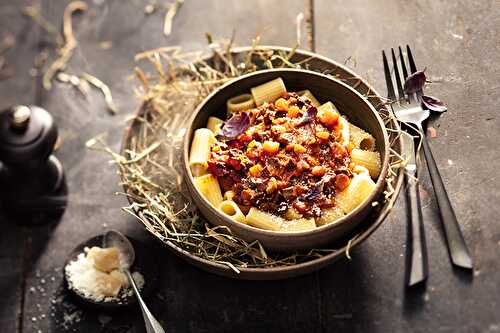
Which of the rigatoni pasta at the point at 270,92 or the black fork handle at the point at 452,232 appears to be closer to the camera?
the black fork handle at the point at 452,232

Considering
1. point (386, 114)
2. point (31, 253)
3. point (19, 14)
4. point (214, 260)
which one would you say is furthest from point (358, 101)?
point (19, 14)

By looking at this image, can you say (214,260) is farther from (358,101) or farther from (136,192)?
(358,101)

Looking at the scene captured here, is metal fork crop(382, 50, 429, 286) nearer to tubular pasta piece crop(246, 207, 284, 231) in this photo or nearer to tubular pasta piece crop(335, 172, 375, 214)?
tubular pasta piece crop(335, 172, 375, 214)

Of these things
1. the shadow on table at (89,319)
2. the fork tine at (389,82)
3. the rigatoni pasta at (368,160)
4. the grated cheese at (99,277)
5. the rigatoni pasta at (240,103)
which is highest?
the fork tine at (389,82)

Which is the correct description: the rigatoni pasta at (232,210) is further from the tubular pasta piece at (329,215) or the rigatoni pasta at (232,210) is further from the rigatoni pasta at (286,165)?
the tubular pasta piece at (329,215)

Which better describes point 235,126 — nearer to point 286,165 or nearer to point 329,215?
point 286,165

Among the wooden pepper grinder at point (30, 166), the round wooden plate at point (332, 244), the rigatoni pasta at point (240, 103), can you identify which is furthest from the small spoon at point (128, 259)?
the rigatoni pasta at point (240, 103)
